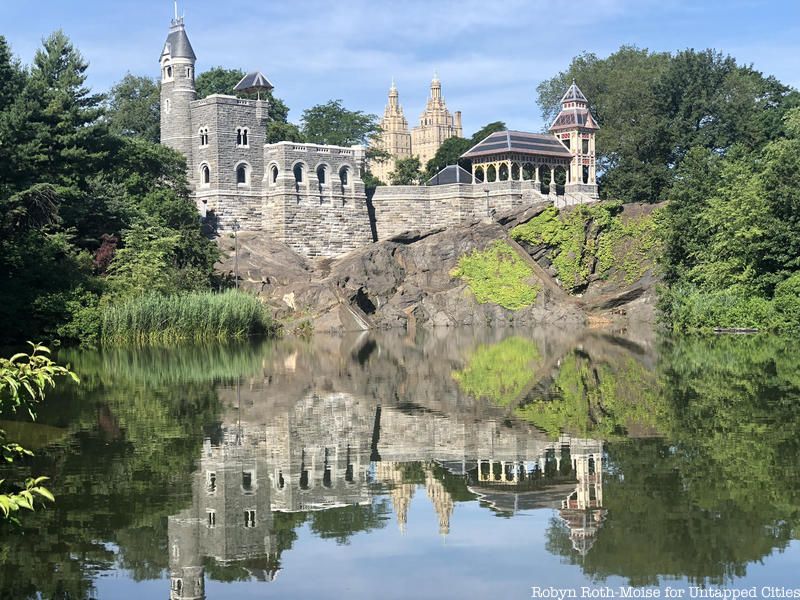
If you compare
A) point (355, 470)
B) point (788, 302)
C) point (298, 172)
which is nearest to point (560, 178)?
point (298, 172)

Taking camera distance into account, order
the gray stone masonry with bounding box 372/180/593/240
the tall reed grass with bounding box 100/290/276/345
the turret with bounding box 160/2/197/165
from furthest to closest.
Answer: the gray stone masonry with bounding box 372/180/593/240, the turret with bounding box 160/2/197/165, the tall reed grass with bounding box 100/290/276/345

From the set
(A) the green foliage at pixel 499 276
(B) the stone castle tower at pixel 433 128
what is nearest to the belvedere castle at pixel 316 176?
(A) the green foliage at pixel 499 276

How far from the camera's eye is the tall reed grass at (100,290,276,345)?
43719 mm

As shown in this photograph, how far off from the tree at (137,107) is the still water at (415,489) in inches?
2006

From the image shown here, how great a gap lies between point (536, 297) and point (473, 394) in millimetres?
35650

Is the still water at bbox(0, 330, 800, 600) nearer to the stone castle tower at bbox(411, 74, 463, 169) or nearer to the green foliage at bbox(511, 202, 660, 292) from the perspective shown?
the green foliage at bbox(511, 202, 660, 292)

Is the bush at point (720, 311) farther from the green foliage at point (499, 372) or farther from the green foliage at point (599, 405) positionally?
the green foliage at point (599, 405)

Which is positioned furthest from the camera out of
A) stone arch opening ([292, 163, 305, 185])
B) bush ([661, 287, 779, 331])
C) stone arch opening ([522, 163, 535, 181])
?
stone arch opening ([522, 163, 535, 181])

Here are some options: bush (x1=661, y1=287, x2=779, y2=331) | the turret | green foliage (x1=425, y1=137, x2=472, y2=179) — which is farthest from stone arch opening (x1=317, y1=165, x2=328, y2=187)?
bush (x1=661, y1=287, x2=779, y2=331)

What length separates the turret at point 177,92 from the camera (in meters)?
60.2

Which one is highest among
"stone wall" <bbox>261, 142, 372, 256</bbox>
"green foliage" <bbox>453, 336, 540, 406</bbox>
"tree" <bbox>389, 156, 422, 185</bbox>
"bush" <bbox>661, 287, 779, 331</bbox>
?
"tree" <bbox>389, 156, 422, 185</bbox>

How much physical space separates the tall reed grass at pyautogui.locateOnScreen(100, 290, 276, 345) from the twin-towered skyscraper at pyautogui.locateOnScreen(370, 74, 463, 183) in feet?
360

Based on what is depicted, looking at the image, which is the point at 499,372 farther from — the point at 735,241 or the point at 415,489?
the point at 735,241

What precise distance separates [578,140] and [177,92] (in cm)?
2318
